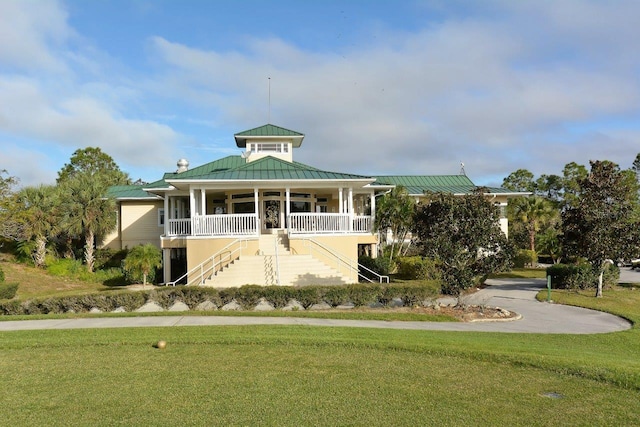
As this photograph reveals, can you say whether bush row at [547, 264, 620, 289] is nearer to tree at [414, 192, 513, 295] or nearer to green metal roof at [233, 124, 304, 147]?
tree at [414, 192, 513, 295]

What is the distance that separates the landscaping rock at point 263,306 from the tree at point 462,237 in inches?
212

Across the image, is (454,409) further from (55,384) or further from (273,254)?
(273,254)

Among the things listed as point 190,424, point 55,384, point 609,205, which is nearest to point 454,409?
point 190,424

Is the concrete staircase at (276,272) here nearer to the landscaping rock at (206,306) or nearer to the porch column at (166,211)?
the landscaping rock at (206,306)

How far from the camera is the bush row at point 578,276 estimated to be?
22.3 m

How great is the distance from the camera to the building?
63.6ft

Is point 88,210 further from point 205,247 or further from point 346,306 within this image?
point 346,306

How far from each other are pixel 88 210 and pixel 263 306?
694 inches

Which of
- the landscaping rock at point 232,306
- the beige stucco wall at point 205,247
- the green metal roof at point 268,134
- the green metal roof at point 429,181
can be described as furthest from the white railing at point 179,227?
the green metal roof at point 429,181

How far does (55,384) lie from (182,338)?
3081 mm

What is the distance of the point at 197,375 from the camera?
7.23 meters

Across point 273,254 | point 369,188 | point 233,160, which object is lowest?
point 273,254

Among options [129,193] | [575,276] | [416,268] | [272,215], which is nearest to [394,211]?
[416,268]

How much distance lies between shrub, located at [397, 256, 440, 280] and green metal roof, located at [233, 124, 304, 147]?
957cm
